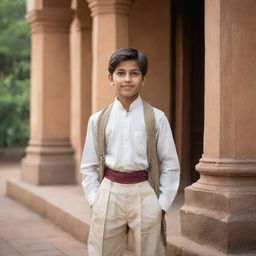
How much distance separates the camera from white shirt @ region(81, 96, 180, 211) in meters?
3.93

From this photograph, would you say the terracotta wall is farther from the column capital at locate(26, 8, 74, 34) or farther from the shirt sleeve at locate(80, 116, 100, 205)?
the shirt sleeve at locate(80, 116, 100, 205)

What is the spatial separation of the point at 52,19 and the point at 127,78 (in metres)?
7.44

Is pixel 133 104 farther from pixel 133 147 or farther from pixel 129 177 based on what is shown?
pixel 129 177

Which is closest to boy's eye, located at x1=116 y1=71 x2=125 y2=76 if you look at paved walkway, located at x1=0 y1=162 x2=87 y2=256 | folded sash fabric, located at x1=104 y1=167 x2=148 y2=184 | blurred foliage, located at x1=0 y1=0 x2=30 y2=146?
folded sash fabric, located at x1=104 y1=167 x2=148 y2=184

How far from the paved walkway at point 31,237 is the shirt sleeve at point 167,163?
9.86ft

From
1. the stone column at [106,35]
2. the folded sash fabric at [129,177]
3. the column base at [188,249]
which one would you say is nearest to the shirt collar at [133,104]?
the folded sash fabric at [129,177]

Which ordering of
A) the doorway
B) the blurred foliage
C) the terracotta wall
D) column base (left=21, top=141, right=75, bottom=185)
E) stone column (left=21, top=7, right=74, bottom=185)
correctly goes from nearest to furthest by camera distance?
the terracotta wall < the doorway < column base (left=21, top=141, right=75, bottom=185) < stone column (left=21, top=7, right=74, bottom=185) < the blurred foliage

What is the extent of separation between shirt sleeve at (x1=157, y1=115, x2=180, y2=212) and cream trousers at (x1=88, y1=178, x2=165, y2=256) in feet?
0.28

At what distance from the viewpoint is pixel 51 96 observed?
11.2 metres

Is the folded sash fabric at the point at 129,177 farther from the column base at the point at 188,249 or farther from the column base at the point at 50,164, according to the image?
the column base at the point at 50,164

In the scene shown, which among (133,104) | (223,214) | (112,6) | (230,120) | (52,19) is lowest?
(223,214)

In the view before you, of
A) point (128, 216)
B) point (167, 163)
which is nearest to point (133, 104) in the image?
point (167, 163)

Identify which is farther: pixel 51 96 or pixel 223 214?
pixel 51 96

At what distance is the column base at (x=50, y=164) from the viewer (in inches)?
428
